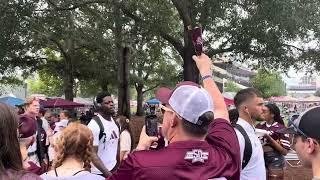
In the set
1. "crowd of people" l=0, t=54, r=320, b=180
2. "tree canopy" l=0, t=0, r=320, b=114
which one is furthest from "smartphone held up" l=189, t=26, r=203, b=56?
"tree canopy" l=0, t=0, r=320, b=114

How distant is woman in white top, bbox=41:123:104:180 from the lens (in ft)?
13.5

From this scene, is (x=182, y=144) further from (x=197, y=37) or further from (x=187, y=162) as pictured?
(x=197, y=37)

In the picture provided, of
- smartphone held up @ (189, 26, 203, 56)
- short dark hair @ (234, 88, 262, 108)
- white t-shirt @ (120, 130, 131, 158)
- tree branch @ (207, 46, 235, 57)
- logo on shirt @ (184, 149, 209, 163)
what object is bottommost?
white t-shirt @ (120, 130, 131, 158)

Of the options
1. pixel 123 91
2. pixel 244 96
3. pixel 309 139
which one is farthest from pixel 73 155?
pixel 123 91

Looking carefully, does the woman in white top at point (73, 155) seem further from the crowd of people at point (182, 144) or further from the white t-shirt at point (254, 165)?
the white t-shirt at point (254, 165)

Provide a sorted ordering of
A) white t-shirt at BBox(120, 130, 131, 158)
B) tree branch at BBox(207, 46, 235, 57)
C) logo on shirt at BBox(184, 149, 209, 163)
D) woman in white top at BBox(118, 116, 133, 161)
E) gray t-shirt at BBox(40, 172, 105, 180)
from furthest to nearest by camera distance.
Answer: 1. tree branch at BBox(207, 46, 235, 57)
2. white t-shirt at BBox(120, 130, 131, 158)
3. woman in white top at BBox(118, 116, 133, 161)
4. gray t-shirt at BBox(40, 172, 105, 180)
5. logo on shirt at BBox(184, 149, 209, 163)

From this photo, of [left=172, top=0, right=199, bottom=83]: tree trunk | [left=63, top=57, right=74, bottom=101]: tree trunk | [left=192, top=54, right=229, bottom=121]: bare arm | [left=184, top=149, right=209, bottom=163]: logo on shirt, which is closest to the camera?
[left=184, top=149, right=209, bottom=163]: logo on shirt

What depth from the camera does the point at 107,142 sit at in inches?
264

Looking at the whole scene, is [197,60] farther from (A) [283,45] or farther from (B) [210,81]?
(A) [283,45]

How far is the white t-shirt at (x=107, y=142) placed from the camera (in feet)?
21.7

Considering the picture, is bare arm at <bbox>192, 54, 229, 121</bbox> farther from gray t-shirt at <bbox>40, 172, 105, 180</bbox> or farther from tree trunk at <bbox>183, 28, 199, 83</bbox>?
tree trunk at <bbox>183, 28, 199, 83</bbox>

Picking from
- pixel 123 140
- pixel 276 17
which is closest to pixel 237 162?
pixel 123 140

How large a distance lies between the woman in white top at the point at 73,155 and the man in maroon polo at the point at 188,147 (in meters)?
1.20

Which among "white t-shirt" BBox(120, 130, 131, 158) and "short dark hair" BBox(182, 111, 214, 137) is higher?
"short dark hair" BBox(182, 111, 214, 137)
